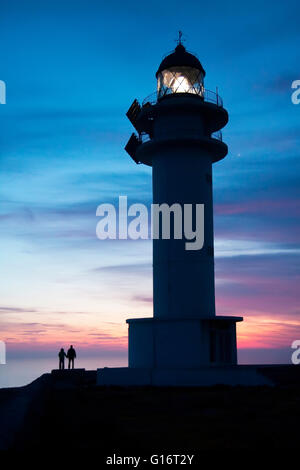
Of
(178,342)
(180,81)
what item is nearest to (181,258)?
(178,342)

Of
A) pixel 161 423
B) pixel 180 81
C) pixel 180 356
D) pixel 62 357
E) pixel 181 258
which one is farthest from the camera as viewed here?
pixel 62 357

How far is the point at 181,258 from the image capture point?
2573 cm

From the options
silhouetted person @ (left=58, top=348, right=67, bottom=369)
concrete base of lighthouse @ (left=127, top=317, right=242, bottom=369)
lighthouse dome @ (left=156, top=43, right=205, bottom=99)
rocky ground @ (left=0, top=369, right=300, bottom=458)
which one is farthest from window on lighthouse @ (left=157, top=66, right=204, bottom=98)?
rocky ground @ (left=0, top=369, right=300, bottom=458)

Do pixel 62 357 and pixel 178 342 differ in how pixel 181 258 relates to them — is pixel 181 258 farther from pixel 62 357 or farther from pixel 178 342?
pixel 62 357

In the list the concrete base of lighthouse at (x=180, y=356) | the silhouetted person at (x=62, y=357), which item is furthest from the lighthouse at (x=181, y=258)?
the silhouetted person at (x=62, y=357)

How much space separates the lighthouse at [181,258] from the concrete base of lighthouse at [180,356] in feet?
0.13

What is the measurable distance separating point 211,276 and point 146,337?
4.17 meters

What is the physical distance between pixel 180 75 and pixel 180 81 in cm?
32

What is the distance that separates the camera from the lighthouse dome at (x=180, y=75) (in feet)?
89.4

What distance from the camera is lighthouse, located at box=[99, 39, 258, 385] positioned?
955 inches

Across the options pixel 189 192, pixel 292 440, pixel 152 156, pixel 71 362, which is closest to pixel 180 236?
pixel 189 192

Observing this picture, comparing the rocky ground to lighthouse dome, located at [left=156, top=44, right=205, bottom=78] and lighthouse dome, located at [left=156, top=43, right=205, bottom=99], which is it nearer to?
lighthouse dome, located at [left=156, top=43, right=205, bottom=99]

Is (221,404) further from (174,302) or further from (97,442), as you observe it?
(174,302)

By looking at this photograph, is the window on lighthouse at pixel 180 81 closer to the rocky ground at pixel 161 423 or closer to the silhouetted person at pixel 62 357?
the silhouetted person at pixel 62 357
